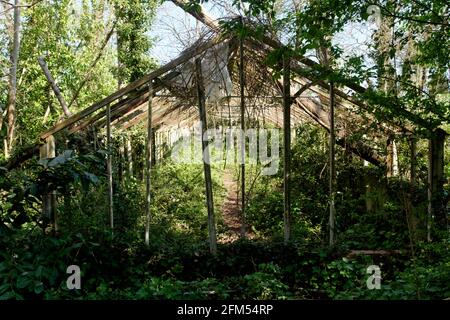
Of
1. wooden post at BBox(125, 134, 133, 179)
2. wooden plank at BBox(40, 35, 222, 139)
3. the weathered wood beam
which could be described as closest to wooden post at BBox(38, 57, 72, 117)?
wooden post at BBox(125, 134, 133, 179)

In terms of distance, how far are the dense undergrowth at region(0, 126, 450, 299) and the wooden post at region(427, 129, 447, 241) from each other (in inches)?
9.2

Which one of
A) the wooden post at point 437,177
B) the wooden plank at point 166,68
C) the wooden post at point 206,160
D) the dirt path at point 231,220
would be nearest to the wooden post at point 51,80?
the wooden plank at point 166,68

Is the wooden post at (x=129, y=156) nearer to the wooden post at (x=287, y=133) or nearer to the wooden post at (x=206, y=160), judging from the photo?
the wooden post at (x=206, y=160)

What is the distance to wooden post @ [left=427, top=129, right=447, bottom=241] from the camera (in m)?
6.53

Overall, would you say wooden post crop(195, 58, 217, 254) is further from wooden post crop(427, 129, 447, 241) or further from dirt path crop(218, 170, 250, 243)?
wooden post crop(427, 129, 447, 241)

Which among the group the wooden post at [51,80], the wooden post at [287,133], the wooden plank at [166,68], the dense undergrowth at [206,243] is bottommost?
the dense undergrowth at [206,243]

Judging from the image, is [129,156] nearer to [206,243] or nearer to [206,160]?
[206,243]

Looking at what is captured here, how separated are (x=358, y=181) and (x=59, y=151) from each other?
19.6 feet

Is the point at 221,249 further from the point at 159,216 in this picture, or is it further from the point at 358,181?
the point at 358,181

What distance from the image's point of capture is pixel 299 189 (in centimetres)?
Result: 995

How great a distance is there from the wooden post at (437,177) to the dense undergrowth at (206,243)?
0.23 meters

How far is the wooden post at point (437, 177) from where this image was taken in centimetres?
653
